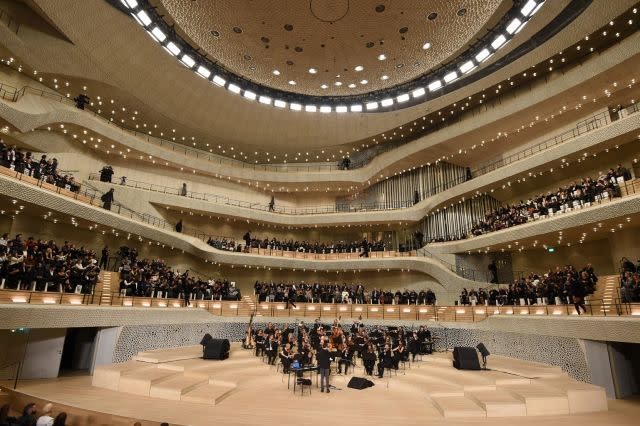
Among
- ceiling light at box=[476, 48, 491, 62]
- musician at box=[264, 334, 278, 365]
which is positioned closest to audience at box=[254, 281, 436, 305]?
musician at box=[264, 334, 278, 365]

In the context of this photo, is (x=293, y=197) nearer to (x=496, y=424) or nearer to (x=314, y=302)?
(x=314, y=302)

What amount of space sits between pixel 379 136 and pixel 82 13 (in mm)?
17283

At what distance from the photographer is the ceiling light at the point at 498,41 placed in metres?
16.9

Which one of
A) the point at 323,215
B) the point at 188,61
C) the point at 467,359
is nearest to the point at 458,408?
the point at 467,359

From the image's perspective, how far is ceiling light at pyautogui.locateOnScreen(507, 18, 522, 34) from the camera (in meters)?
15.9

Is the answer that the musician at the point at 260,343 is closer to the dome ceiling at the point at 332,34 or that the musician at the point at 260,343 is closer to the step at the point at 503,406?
the step at the point at 503,406

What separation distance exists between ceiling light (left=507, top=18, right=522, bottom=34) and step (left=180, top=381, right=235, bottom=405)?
57.6ft

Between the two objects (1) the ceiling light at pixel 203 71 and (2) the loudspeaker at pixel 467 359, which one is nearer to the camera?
(2) the loudspeaker at pixel 467 359

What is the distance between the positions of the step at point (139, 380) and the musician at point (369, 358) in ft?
17.3

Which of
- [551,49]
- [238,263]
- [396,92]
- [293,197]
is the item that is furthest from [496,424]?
[293,197]

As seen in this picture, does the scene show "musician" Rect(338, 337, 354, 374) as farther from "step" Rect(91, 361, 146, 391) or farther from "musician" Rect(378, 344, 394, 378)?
"step" Rect(91, 361, 146, 391)

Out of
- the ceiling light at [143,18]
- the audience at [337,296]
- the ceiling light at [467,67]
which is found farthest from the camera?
the audience at [337,296]

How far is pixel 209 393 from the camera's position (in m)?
8.30

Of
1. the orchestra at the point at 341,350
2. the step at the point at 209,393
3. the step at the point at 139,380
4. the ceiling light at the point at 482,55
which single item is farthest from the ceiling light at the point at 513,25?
the step at the point at 139,380
